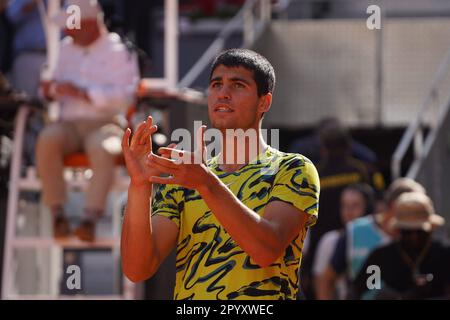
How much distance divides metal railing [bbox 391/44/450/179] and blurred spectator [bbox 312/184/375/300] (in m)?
1.01

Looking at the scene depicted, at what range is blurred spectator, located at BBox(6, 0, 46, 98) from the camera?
33.6ft

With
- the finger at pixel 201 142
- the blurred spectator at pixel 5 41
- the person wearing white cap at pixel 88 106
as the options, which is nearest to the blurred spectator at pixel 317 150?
A: the blurred spectator at pixel 5 41

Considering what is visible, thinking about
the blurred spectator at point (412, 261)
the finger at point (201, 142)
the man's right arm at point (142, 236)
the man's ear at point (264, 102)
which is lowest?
the blurred spectator at point (412, 261)

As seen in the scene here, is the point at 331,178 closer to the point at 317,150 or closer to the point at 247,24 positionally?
the point at 317,150

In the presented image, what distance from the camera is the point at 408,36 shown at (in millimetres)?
14109

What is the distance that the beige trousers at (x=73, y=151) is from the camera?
8547mm

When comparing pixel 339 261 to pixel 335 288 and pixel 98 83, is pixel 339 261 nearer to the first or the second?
pixel 335 288

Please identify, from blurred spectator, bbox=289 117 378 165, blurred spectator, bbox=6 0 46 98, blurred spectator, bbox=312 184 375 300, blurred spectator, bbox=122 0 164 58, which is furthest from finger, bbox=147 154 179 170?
blurred spectator, bbox=122 0 164 58

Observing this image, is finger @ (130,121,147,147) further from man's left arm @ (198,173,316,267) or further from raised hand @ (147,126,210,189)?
man's left arm @ (198,173,316,267)

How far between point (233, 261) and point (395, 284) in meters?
3.91

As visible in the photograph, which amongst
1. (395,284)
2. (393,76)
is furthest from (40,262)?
(393,76)

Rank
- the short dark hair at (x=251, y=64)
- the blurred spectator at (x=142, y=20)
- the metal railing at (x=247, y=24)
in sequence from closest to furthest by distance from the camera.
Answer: the short dark hair at (x=251, y=64) < the metal railing at (x=247, y=24) < the blurred spectator at (x=142, y=20)

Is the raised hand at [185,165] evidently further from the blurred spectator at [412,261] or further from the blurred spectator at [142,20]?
the blurred spectator at [142,20]

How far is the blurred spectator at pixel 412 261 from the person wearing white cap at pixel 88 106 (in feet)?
5.66
